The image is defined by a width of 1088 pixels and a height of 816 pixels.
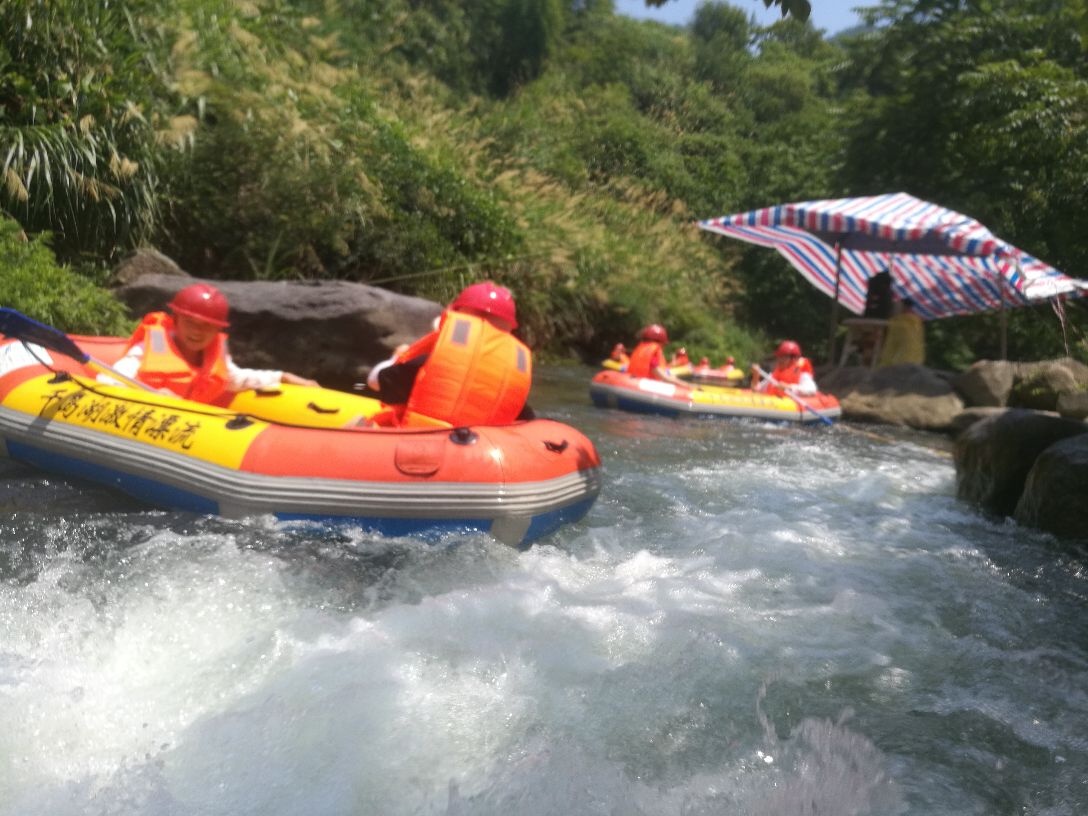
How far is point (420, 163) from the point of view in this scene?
11.1 meters

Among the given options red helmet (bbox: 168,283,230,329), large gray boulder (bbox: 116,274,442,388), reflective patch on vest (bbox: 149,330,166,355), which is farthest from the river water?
large gray boulder (bbox: 116,274,442,388)

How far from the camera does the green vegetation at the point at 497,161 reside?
323 inches

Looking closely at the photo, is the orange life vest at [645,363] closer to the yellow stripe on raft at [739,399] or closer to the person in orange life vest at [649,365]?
the person in orange life vest at [649,365]

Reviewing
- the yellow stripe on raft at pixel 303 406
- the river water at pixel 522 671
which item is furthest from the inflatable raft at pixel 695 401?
the river water at pixel 522 671

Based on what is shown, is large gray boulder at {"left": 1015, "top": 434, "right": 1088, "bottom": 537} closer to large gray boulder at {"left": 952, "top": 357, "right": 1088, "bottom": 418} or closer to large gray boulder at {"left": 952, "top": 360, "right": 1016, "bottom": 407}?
large gray boulder at {"left": 952, "top": 357, "right": 1088, "bottom": 418}

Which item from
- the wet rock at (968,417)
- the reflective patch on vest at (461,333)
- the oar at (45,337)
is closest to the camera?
the reflective patch on vest at (461,333)

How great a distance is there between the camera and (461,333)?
4535 millimetres

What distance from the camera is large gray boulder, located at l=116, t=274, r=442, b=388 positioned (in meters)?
8.35

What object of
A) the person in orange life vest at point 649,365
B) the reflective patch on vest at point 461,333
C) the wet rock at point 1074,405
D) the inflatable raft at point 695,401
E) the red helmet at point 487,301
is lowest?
the inflatable raft at point 695,401

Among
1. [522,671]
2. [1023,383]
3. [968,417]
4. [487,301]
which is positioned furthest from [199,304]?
[1023,383]

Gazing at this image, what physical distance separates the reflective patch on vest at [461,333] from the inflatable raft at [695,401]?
17.1 feet

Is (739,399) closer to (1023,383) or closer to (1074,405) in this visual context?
(1074,405)

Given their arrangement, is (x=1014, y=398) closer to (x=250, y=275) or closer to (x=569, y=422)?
(x=569, y=422)

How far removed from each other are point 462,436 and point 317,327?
15.0 feet
